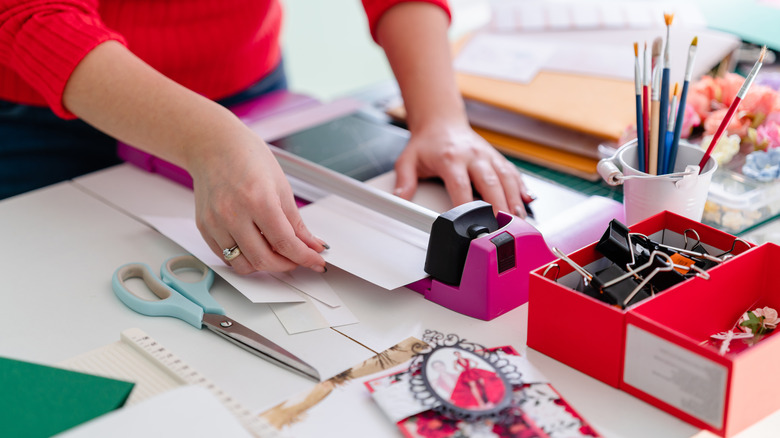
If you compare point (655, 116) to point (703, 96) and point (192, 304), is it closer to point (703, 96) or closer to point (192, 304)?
point (703, 96)

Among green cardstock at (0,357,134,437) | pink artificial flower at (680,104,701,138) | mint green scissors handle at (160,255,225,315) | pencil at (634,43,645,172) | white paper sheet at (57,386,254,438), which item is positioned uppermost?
pencil at (634,43,645,172)

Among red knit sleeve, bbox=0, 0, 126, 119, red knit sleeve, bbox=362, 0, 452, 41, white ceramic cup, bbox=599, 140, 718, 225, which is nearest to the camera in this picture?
white ceramic cup, bbox=599, 140, 718, 225

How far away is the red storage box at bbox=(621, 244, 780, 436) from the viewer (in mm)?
559

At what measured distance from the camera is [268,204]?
76 cm

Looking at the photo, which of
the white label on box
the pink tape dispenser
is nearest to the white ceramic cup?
the pink tape dispenser

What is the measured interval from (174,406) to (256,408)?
82 mm

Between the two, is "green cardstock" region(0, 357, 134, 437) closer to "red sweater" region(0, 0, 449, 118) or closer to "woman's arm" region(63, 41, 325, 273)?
"woman's arm" region(63, 41, 325, 273)

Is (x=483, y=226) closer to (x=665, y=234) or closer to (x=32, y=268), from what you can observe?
(x=665, y=234)

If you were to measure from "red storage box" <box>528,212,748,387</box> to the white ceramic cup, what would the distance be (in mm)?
48

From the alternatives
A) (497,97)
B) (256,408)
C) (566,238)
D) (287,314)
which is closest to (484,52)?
(497,97)

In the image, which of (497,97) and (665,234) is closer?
(665,234)

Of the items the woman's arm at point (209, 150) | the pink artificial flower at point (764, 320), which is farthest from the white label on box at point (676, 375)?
the woman's arm at point (209, 150)

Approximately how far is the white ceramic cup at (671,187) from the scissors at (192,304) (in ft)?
1.22

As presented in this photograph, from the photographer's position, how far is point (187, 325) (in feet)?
2.43
